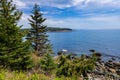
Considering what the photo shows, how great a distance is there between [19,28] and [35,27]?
16.9m

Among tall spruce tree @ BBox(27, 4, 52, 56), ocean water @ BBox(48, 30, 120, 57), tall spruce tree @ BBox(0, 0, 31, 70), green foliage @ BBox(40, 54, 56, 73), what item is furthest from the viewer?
ocean water @ BBox(48, 30, 120, 57)

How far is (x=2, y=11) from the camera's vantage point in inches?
853

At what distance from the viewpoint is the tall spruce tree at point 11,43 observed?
19.4 m

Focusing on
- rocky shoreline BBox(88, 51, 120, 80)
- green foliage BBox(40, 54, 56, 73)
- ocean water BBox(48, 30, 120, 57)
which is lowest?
ocean water BBox(48, 30, 120, 57)

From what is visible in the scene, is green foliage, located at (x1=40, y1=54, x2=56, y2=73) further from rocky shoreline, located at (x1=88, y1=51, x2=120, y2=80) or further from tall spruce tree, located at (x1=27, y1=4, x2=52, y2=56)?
tall spruce tree, located at (x1=27, y1=4, x2=52, y2=56)

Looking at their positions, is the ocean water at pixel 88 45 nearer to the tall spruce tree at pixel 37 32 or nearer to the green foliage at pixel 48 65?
the tall spruce tree at pixel 37 32

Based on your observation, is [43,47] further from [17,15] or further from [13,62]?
[13,62]

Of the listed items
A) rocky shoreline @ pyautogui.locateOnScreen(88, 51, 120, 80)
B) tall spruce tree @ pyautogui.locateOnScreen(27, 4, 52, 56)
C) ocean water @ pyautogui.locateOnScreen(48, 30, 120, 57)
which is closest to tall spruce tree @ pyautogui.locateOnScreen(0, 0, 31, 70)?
rocky shoreline @ pyautogui.locateOnScreen(88, 51, 120, 80)

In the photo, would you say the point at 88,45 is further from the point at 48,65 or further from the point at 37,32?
the point at 48,65

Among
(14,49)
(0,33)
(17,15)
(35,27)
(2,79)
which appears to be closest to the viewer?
(2,79)

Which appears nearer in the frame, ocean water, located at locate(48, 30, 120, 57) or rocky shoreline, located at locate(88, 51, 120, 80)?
rocky shoreline, located at locate(88, 51, 120, 80)

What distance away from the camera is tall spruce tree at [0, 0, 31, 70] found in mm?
19391

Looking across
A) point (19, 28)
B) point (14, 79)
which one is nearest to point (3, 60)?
point (19, 28)

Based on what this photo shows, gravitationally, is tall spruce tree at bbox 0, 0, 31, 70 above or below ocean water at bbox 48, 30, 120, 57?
above
